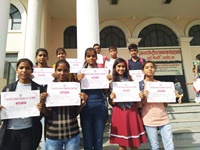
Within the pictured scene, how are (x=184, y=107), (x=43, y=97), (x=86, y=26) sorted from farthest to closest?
(x=184, y=107) < (x=86, y=26) < (x=43, y=97)

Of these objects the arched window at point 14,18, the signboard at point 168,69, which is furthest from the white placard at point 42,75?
the signboard at point 168,69

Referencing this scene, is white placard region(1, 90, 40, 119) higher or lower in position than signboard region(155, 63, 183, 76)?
lower

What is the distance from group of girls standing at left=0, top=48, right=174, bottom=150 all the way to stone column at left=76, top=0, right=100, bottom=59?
6.68 feet

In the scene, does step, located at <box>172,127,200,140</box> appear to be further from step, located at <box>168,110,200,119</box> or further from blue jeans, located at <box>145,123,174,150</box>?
blue jeans, located at <box>145,123,174,150</box>

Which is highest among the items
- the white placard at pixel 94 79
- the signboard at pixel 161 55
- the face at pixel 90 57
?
the signboard at pixel 161 55

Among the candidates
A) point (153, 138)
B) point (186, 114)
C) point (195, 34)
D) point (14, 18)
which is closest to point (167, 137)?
point (153, 138)

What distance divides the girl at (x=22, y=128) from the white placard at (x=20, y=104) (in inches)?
2.7

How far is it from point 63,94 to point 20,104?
533 millimetres

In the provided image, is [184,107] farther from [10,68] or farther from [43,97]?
[10,68]

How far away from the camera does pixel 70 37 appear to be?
40.0 feet

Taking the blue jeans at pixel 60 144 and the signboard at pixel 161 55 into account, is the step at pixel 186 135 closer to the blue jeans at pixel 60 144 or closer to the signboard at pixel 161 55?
the blue jeans at pixel 60 144

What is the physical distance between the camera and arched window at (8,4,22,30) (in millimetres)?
10609

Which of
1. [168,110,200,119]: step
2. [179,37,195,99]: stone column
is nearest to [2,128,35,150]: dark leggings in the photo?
[168,110,200,119]: step

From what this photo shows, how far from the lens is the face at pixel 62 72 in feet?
7.75
